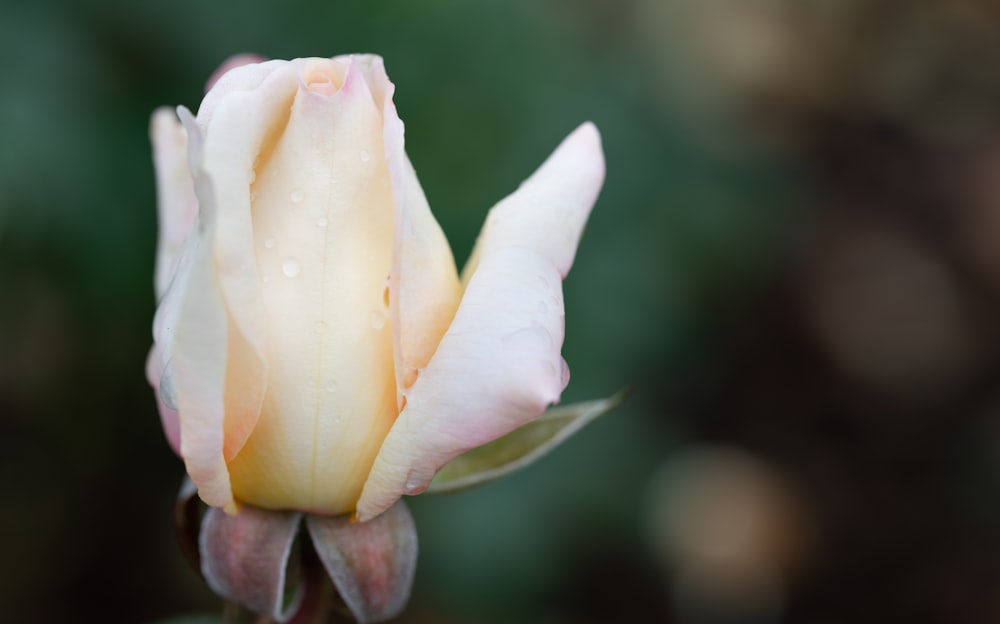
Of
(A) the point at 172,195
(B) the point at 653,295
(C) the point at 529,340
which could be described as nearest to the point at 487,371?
(C) the point at 529,340

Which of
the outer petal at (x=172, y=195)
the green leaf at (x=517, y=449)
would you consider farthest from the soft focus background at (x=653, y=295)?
the green leaf at (x=517, y=449)

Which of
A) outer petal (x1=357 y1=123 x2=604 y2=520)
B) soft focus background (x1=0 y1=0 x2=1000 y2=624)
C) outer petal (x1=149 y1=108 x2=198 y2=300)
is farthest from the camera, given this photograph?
soft focus background (x1=0 y1=0 x2=1000 y2=624)

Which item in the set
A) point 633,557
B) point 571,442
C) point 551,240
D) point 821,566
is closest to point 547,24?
point 571,442

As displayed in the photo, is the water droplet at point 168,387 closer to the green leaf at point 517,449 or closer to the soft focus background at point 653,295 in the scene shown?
the green leaf at point 517,449

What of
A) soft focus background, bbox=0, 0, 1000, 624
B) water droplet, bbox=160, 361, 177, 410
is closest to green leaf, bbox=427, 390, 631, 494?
water droplet, bbox=160, 361, 177, 410

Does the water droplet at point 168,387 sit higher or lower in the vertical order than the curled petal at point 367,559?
higher

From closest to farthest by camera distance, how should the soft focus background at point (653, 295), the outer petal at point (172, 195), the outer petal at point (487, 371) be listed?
the outer petal at point (487, 371)
the outer petal at point (172, 195)
the soft focus background at point (653, 295)

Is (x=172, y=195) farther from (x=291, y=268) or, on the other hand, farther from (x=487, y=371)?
(x=487, y=371)

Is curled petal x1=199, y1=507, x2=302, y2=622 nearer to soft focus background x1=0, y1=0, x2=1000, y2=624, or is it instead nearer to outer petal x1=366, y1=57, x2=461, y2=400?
outer petal x1=366, y1=57, x2=461, y2=400
